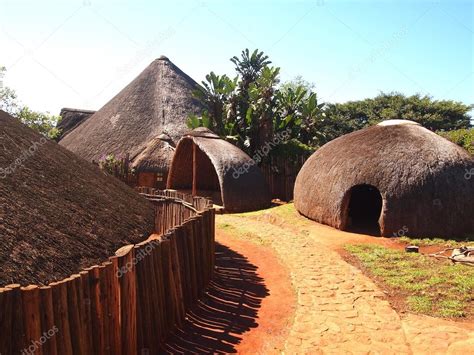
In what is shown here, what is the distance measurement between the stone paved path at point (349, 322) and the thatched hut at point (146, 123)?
14.6 m

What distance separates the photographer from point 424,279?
7258mm

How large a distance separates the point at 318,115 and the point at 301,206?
39.4ft

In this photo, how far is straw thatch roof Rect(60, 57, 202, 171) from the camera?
24.5 metres

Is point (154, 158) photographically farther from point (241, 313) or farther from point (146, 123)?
point (241, 313)

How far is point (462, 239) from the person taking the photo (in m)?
10.5

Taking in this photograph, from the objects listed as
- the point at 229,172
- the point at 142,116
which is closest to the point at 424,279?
the point at 229,172

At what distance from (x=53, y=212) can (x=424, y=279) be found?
7169mm

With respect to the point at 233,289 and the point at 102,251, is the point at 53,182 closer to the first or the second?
the point at 102,251

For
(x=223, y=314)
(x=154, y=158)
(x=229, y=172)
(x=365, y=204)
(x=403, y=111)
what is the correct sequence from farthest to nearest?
(x=403, y=111)
(x=154, y=158)
(x=229, y=172)
(x=365, y=204)
(x=223, y=314)

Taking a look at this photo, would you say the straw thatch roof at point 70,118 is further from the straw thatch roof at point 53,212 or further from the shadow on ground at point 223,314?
the shadow on ground at point 223,314

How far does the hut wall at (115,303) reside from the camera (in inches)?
118

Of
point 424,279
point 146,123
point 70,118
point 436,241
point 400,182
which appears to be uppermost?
point 70,118

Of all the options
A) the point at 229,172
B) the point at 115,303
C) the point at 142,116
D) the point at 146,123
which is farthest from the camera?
the point at 142,116

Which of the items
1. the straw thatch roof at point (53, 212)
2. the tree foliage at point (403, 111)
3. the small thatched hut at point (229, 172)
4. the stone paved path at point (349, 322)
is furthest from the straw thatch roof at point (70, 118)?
the stone paved path at point (349, 322)
